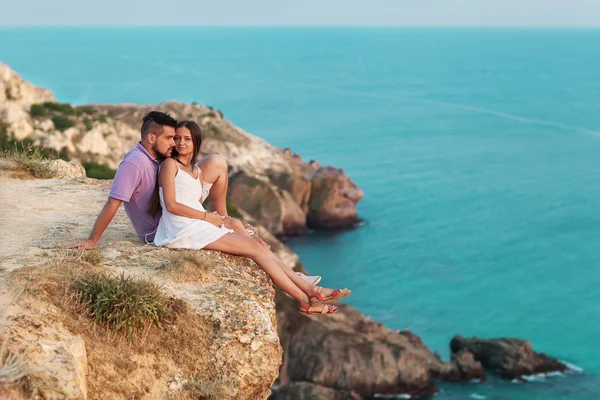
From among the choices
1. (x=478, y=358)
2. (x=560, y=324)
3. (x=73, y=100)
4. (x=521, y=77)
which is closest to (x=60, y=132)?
(x=478, y=358)

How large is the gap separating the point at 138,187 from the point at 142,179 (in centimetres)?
12

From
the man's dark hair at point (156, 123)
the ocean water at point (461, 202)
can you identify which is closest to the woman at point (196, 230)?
the man's dark hair at point (156, 123)

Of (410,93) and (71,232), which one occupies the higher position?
(410,93)

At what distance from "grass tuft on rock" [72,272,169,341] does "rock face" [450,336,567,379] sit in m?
32.0

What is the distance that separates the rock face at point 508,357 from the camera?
119 feet

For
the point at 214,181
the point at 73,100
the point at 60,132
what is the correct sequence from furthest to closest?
the point at 73,100 → the point at 60,132 → the point at 214,181

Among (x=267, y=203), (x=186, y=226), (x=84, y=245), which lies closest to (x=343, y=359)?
(x=186, y=226)

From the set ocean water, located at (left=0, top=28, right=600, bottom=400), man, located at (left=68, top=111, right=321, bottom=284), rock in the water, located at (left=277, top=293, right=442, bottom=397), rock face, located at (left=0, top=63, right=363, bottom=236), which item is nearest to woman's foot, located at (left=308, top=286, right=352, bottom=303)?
man, located at (left=68, top=111, right=321, bottom=284)

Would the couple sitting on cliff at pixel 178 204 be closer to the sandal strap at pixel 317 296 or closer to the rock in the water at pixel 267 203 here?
the sandal strap at pixel 317 296

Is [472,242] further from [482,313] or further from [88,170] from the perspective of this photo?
[88,170]

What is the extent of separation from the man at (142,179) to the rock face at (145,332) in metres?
0.27

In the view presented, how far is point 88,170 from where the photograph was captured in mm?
38656

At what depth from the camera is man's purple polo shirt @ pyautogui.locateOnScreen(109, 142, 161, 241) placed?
8633 mm

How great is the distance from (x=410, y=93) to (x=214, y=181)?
494 ft
